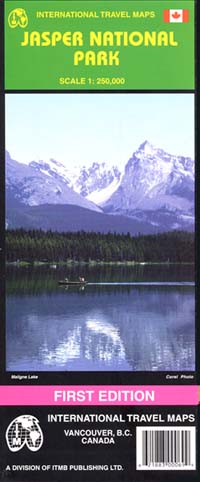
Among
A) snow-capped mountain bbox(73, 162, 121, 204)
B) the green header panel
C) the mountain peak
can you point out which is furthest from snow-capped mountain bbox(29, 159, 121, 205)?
the green header panel

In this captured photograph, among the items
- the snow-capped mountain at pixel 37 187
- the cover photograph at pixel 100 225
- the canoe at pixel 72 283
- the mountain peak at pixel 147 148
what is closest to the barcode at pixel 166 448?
the cover photograph at pixel 100 225

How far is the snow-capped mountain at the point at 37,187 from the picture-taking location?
19.9 feet

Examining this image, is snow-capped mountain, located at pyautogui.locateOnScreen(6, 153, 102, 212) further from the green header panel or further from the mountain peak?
the green header panel

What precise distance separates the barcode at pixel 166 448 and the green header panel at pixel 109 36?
1.96m

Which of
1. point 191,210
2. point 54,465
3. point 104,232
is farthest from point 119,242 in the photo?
point 54,465

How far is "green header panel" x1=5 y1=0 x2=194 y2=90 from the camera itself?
5930mm

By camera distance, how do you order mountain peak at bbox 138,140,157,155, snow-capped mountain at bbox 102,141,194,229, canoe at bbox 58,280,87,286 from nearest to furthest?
snow-capped mountain at bbox 102,141,194,229 < mountain peak at bbox 138,140,157,155 < canoe at bbox 58,280,87,286

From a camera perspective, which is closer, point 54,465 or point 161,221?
point 54,465

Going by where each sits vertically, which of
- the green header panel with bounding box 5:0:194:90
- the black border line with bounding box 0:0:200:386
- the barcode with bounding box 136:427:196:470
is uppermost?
the green header panel with bounding box 5:0:194:90

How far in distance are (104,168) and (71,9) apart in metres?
0.96

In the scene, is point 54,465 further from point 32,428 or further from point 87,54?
point 87,54

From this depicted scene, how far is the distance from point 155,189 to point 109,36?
101cm

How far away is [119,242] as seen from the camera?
6.37m

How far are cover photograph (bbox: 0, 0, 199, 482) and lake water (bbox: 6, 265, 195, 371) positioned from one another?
0.01 metres
